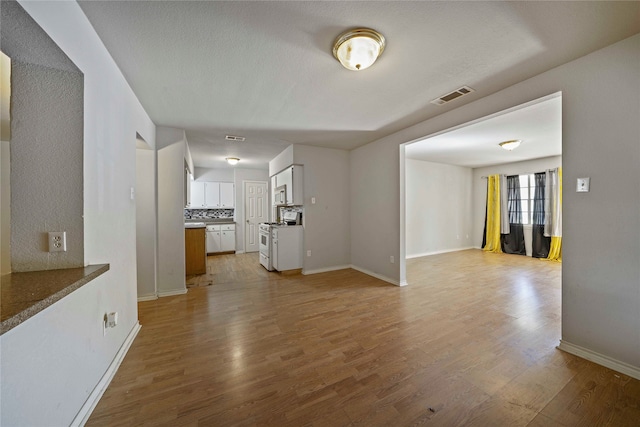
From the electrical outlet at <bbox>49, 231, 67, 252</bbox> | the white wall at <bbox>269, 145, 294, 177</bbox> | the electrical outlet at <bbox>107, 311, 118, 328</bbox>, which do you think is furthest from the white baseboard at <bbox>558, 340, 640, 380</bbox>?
A: the white wall at <bbox>269, 145, 294, 177</bbox>

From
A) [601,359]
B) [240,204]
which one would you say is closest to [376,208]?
[601,359]

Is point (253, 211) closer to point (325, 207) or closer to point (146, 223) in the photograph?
point (325, 207)

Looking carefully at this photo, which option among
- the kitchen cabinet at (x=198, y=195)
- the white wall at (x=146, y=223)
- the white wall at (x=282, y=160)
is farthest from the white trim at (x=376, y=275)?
the kitchen cabinet at (x=198, y=195)

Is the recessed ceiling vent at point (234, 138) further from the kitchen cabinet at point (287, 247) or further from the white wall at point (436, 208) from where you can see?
the white wall at point (436, 208)

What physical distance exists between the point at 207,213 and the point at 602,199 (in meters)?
7.38

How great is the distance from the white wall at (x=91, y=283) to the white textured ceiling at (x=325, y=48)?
262 mm

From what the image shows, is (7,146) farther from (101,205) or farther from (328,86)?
(328,86)

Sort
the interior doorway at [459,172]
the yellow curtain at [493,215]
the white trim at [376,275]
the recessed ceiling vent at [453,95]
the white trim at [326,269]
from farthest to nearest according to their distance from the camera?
the yellow curtain at [493,215] → the white trim at [326,269] → the interior doorway at [459,172] → the white trim at [376,275] → the recessed ceiling vent at [453,95]

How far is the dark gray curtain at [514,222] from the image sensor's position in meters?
6.00

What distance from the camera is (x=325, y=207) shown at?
4.60 meters

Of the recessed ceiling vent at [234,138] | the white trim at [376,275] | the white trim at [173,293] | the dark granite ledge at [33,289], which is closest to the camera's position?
the dark granite ledge at [33,289]

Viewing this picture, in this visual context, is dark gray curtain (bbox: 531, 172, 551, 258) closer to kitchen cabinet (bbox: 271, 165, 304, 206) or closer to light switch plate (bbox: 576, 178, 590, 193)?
light switch plate (bbox: 576, 178, 590, 193)

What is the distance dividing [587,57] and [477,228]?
19.5 ft

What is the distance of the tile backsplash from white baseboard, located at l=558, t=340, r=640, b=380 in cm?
698
